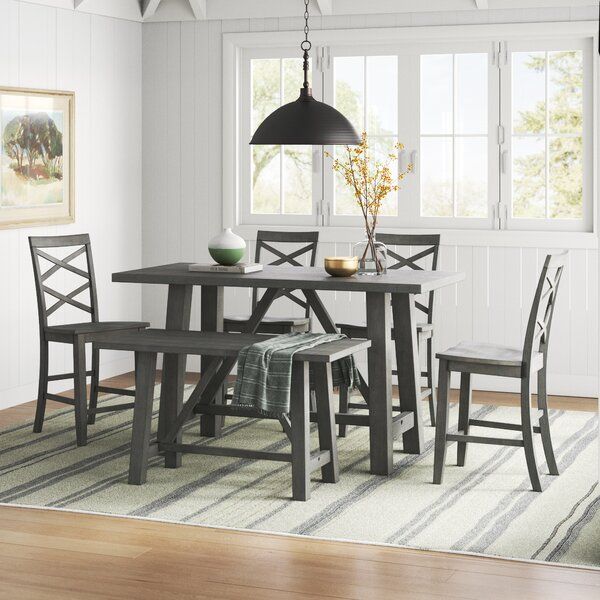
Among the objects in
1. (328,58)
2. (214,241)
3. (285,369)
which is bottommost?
(285,369)

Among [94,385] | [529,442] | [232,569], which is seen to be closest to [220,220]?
[94,385]

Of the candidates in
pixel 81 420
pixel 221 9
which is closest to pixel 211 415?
pixel 81 420

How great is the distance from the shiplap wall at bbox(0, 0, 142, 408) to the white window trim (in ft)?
2.23

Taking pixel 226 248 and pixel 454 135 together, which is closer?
pixel 226 248

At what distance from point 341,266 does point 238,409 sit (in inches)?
33.0

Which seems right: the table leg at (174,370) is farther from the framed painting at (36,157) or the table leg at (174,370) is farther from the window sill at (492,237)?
the window sill at (492,237)

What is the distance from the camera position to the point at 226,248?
5.61 meters

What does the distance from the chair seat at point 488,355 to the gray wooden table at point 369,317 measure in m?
0.32

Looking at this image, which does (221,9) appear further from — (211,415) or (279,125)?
(211,415)

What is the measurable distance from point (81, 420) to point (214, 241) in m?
1.13

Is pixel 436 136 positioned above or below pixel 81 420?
above

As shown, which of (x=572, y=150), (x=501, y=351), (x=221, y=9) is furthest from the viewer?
(x=221, y=9)

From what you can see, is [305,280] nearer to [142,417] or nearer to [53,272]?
[142,417]

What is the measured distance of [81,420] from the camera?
18.4 ft
